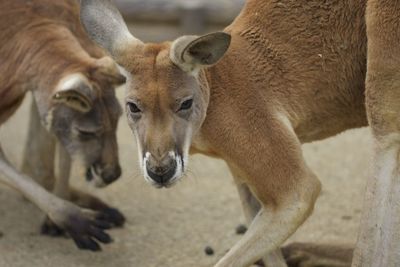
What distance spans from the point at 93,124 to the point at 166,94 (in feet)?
3.32

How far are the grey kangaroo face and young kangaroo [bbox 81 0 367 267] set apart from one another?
0.56m

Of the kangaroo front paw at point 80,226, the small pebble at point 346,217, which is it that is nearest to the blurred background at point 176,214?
the small pebble at point 346,217

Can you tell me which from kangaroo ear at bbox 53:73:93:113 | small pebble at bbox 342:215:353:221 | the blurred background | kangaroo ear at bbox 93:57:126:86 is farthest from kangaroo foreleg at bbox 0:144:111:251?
small pebble at bbox 342:215:353:221

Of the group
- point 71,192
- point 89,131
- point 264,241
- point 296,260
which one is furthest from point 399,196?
point 71,192

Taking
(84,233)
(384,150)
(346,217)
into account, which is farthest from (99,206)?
(384,150)

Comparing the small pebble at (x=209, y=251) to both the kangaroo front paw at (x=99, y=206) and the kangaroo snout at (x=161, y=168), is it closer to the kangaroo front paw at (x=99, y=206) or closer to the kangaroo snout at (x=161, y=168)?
the kangaroo front paw at (x=99, y=206)

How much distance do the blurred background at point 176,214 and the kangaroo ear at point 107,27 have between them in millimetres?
887

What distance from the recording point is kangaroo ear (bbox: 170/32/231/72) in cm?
407

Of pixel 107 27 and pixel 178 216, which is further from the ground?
pixel 107 27

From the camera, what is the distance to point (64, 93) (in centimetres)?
487

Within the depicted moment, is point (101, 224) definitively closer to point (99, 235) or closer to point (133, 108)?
point (99, 235)

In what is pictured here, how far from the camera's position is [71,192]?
18.6 ft

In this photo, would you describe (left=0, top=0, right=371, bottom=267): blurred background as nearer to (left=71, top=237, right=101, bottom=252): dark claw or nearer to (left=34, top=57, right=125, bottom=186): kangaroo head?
(left=71, top=237, right=101, bottom=252): dark claw

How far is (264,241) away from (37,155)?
5.90 ft
